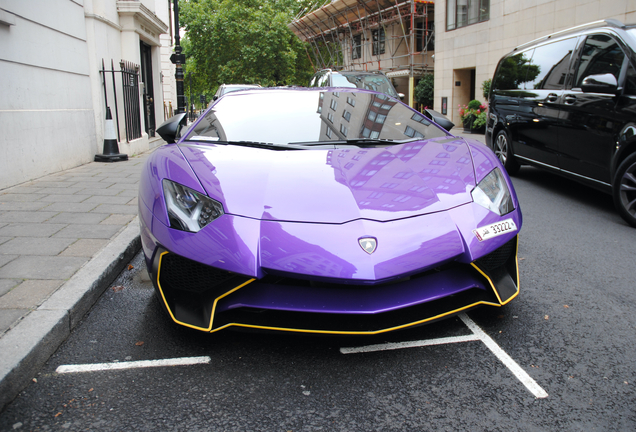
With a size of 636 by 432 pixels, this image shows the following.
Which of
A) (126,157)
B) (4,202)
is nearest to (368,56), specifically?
(126,157)

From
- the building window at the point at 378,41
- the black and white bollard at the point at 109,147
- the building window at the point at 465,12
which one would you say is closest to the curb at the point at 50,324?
the black and white bollard at the point at 109,147

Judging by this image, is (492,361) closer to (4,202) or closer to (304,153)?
(304,153)

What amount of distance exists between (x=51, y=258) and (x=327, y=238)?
237 cm

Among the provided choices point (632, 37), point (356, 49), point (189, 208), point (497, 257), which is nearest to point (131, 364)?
point (189, 208)

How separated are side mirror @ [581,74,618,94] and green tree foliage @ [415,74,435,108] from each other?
71.4 ft

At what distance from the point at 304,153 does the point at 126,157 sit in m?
7.76

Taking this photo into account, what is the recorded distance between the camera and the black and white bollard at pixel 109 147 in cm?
960

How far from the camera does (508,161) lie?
737cm

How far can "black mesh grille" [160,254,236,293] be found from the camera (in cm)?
232

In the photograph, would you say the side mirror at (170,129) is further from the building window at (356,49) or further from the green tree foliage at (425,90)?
the building window at (356,49)

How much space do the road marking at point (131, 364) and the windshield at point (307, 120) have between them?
154 centimetres

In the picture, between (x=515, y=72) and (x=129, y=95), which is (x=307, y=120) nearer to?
(x=515, y=72)

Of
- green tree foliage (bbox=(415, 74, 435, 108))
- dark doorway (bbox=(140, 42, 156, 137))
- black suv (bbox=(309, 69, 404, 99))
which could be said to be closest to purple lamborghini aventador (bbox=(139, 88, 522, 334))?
black suv (bbox=(309, 69, 404, 99))

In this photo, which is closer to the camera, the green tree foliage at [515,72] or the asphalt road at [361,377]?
the asphalt road at [361,377]
